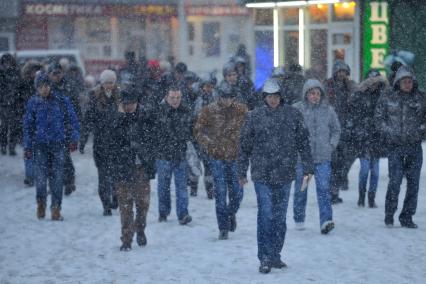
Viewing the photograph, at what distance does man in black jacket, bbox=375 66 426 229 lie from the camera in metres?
11.0

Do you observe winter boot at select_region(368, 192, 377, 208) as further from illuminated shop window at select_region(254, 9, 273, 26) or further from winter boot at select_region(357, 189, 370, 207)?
illuminated shop window at select_region(254, 9, 273, 26)

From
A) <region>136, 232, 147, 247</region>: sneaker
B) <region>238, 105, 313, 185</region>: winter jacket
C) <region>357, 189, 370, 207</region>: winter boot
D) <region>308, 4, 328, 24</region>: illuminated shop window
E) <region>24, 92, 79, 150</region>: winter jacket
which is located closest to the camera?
<region>238, 105, 313, 185</region>: winter jacket

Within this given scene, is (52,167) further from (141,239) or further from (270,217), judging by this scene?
(270,217)

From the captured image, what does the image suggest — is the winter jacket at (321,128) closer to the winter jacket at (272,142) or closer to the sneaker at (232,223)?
the sneaker at (232,223)

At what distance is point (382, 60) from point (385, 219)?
1133cm

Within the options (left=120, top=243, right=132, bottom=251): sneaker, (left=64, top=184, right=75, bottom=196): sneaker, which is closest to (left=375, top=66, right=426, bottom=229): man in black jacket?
(left=120, top=243, right=132, bottom=251): sneaker

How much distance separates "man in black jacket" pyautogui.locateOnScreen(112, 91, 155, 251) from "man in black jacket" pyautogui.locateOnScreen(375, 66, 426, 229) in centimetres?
292

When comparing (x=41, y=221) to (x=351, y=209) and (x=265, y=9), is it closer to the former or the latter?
(x=351, y=209)

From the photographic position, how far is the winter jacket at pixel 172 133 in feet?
38.5

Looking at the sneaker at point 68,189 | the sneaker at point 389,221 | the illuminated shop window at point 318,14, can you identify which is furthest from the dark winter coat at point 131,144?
the illuminated shop window at point 318,14

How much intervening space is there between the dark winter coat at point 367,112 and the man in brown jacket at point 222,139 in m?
2.62

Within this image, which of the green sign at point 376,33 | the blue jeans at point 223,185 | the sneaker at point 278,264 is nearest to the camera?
the sneaker at point 278,264

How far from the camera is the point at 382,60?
2211cm

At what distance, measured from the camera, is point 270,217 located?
8.89m
